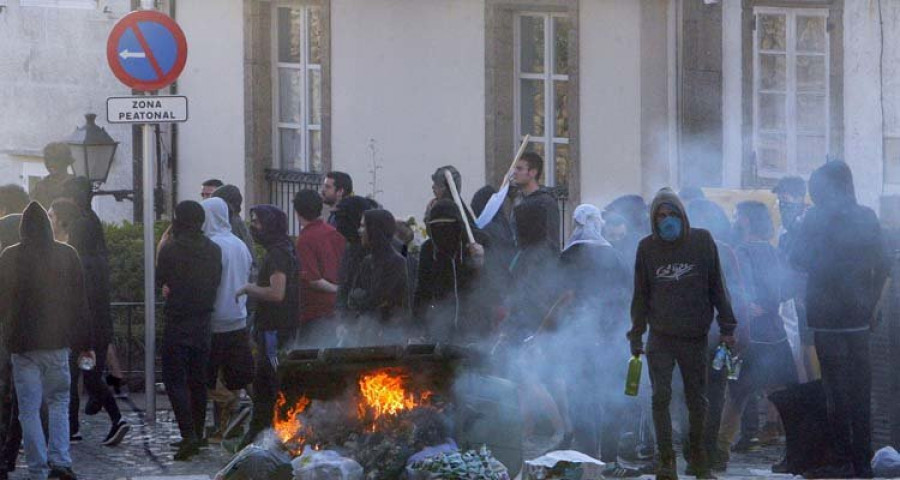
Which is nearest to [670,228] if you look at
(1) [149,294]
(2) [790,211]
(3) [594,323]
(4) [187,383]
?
(3) [594,323]

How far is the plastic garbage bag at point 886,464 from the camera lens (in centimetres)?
1295

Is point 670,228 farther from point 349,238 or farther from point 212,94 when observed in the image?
point 212,94

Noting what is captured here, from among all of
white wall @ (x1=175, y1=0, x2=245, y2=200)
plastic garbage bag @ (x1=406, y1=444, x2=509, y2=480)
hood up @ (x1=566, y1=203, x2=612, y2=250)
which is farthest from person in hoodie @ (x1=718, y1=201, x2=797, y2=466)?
white wall @ (x1=175, y1=0, x2=245, y2=200)

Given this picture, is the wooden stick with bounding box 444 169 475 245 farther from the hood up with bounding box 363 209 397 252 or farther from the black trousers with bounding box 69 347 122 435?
→ the black trousers with bounding box 69 347 122 435

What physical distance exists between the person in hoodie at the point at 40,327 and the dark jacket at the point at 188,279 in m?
1.34

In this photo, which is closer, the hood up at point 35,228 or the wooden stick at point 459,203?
the hood up at point 35,228

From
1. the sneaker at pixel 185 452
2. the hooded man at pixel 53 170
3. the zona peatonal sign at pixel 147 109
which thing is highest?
the zona peatonal sign at pixel 147 109

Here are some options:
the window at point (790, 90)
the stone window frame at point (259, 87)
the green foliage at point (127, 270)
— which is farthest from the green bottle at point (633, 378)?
the stone window frame at point (259, 87)

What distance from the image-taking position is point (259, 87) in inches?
936

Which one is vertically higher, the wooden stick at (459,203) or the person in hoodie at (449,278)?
the wooden stick at (459,203)

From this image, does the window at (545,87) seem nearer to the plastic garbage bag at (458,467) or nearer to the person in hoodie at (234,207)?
the person in hoodie at (234,207)

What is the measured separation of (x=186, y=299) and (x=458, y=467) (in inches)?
141

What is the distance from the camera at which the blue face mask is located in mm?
12289

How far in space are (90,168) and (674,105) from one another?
21.9 ft
